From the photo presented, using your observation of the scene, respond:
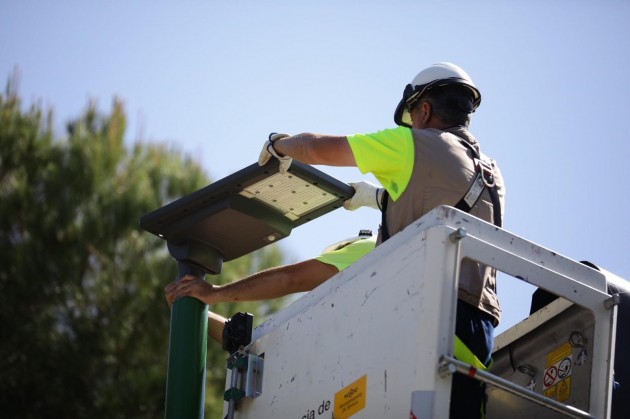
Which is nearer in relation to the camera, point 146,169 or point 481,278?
point 481,278

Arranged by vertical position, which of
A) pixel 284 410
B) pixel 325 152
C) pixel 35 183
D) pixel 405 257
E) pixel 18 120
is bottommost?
pixel 284 410

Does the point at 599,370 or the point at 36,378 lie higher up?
the point at 36,378

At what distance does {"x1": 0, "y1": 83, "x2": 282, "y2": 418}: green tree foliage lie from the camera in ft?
35.6

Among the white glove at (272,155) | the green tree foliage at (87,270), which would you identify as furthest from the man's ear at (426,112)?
the green tree foliage at (87,270)

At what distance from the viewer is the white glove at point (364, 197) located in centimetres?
502

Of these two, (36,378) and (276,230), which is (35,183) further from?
(276,230)

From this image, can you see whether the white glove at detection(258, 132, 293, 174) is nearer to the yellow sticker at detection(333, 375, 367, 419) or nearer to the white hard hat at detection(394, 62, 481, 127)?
the white hard hat at detection(394, 62, 481, 127)

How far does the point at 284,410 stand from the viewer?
4008mm

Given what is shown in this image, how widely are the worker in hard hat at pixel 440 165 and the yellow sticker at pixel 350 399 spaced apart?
0.29 m

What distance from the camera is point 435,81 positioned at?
428 centimetres

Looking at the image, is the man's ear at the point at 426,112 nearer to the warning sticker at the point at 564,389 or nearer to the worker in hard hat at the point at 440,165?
the worker in hard hat at the point at 440,165

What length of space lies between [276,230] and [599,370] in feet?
5.66

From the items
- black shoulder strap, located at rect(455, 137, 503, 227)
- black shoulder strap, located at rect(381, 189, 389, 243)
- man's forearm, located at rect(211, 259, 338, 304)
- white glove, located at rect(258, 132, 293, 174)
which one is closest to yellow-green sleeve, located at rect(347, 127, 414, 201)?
black shoulder strap, located at rect(381, 189, 389, 243)

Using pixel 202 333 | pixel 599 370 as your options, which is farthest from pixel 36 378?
pixel 599 370
